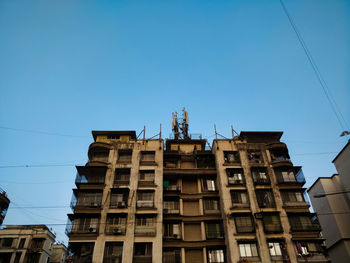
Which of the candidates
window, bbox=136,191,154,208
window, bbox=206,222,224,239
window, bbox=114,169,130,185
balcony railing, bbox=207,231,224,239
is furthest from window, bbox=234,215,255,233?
window, bbox=114,169,130,185

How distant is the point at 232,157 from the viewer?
42.2 metres

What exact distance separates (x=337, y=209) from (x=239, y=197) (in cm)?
1872

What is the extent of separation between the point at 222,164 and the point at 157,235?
14.9 meters

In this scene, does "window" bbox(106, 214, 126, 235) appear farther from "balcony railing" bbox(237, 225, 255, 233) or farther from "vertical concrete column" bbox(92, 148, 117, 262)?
"balcony railing" bbox(237, 225, 255, 233)

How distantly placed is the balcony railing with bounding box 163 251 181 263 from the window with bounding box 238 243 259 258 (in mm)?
8184

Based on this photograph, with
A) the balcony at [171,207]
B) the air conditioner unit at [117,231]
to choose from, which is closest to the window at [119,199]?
the air conditioner unit at [117,231]

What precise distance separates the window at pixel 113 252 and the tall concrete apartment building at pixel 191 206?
117mm

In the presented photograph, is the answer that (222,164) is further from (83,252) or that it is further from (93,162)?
(83,252)

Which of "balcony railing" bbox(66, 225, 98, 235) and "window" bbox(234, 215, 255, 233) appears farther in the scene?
"window" bbox(234, 215, 255, 233)

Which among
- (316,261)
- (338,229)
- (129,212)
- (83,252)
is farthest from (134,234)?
(338,229)

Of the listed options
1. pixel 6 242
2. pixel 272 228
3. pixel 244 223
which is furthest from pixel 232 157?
pixel 6 242

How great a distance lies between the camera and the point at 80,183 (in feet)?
120

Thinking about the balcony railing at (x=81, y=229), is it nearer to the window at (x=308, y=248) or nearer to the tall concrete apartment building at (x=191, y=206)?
the tall concrete apartment building at (x=191, y=206)

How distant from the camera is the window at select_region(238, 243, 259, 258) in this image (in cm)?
3247
